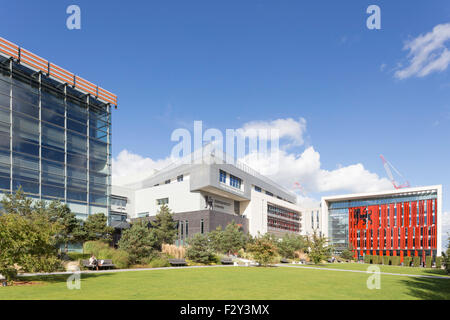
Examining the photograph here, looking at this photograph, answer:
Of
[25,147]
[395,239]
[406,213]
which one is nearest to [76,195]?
[25,147]

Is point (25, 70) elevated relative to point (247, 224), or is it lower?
elevated

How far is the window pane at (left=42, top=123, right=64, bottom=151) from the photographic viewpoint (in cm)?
3788

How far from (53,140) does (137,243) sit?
19401mm

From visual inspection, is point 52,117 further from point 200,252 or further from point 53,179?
point 200,252

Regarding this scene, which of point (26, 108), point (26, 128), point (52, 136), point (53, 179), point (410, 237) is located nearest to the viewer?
point (26, 128)

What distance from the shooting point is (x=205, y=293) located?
1261cm

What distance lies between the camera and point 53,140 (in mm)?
38875

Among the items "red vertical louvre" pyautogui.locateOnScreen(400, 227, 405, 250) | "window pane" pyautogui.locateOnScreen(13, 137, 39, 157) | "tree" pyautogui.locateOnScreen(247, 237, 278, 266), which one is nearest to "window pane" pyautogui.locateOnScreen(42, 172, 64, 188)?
"window pane" pyautogui.locateOnScreen(13, 137, 39, 157)

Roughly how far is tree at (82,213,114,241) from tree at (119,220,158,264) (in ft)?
18.4

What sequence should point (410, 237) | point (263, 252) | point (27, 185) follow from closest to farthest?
point (263, 252) < point (27, 185) < point (410, 237)

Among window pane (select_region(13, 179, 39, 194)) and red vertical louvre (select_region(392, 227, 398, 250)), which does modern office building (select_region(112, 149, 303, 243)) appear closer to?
window pane (select_region(13, 179, 39, 194))
